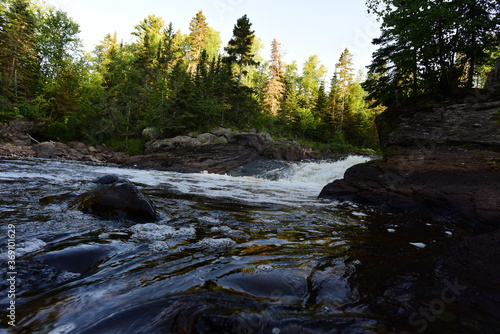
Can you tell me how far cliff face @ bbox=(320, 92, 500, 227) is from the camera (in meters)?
5.95

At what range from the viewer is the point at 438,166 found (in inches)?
288

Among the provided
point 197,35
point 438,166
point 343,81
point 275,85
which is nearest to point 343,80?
point 343,81

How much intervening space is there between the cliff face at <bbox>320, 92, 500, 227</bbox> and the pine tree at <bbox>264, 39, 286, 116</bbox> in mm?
30419

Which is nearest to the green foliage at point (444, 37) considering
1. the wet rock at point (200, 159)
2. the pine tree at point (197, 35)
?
the wet rock at point (200, 159)

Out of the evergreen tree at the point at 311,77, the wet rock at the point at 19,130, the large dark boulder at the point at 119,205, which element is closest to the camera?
the large dark boulder at the point at 119,205

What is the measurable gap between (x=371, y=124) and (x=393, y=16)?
35.9 m

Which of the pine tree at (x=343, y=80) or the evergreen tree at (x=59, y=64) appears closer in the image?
the evergreen tree at (x=59, y=64)

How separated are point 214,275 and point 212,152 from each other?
19.9 meters

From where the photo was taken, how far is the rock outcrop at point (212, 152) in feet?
68.2

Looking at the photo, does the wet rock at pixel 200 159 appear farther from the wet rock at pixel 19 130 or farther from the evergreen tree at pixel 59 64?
the evergreen tree at pixel 59 64

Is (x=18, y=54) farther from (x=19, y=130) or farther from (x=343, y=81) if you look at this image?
(x=343, y=81)

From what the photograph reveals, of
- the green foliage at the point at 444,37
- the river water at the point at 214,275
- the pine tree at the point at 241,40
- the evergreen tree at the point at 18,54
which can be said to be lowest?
the river water at the point at 214,275

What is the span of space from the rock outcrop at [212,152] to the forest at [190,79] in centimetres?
244

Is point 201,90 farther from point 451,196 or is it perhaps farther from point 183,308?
point 183,308
